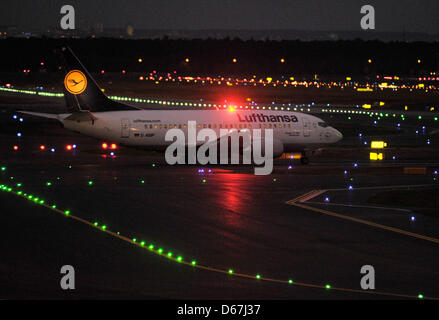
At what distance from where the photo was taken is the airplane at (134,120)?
168 ft

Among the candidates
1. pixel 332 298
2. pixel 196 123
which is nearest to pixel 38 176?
pixel 196 123

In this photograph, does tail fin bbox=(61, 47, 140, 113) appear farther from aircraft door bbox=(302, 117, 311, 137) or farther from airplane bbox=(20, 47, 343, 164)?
aircraft door bbox=(302, 117, 311, 137)

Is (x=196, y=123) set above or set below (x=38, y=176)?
above

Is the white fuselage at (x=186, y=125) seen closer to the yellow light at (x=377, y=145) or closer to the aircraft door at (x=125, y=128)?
the aircraft door at (x=125, y=128)

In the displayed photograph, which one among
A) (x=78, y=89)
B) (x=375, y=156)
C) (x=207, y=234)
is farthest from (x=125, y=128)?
(x=207, y=234)

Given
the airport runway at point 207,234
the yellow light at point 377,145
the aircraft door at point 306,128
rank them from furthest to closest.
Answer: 1. the yellow light at point 377,145
2. the aircraft door at point 306,128
3. the airport runway at point 207,234

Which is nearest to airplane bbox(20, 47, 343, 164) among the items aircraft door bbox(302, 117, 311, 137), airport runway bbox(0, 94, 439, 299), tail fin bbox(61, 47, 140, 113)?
tail fin bbox(61, 47, 140, 113)

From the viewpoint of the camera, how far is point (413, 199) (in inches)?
1551

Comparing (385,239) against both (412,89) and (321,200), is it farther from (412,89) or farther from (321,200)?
(412,89)

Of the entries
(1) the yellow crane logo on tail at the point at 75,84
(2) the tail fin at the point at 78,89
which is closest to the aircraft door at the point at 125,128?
(2) the tail fin at the point at 78,89

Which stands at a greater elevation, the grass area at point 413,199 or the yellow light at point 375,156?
the yellow light at point 375,156

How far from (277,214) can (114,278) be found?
12735 mm

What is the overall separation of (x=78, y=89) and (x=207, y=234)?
23.9 metres
